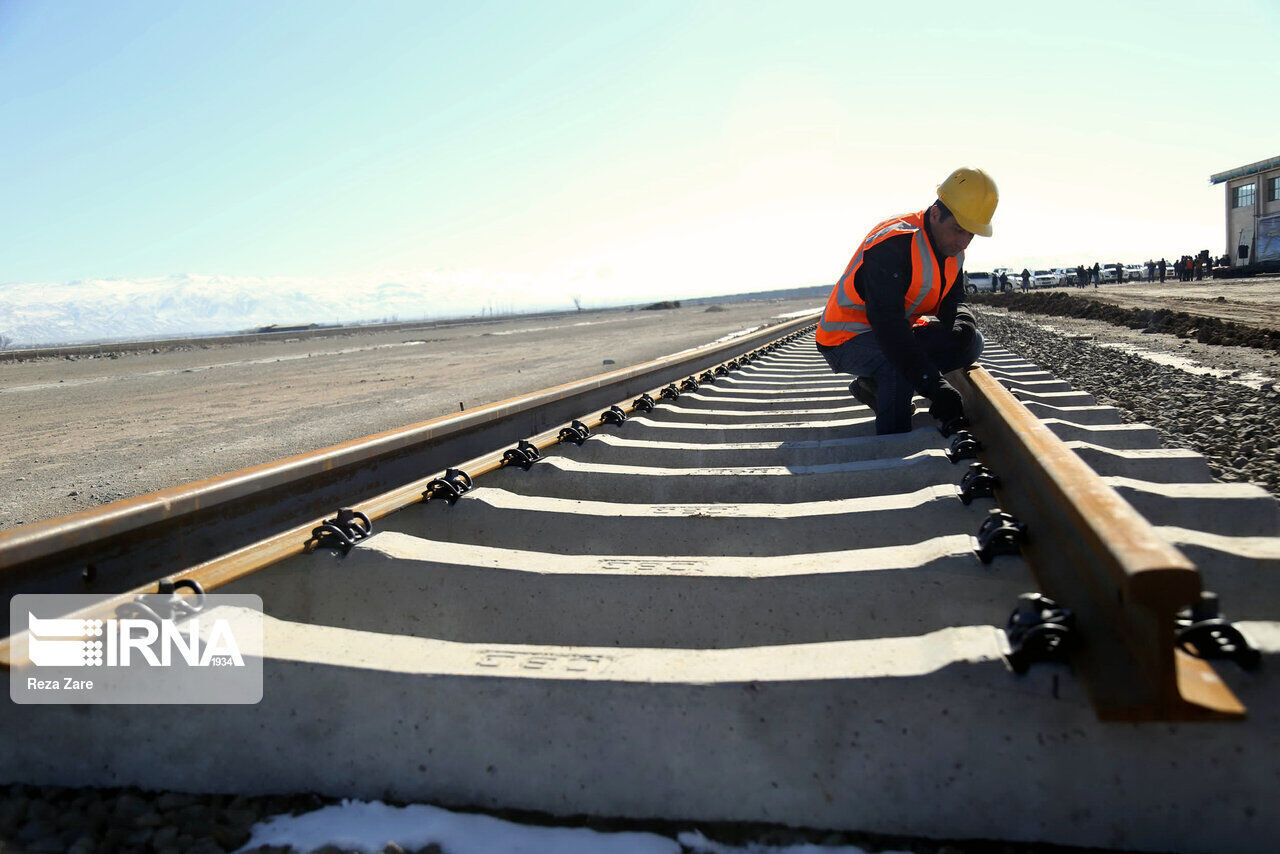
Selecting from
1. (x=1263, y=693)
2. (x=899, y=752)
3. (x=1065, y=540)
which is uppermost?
(x=1065, y=540)

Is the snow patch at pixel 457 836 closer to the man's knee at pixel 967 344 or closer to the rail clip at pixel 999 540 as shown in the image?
the rail clip at pixel 999 540

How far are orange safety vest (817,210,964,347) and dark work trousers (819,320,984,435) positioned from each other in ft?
0.32

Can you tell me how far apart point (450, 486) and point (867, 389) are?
2.62 meters

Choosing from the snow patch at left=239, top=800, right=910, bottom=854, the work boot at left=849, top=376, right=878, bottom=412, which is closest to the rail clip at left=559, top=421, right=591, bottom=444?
the work boot at left=849, top=376, right=878, bottom=412

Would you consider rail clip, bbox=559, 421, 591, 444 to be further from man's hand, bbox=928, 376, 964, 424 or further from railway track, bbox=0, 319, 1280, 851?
man's hand, bbox=928, 376, 964, 424

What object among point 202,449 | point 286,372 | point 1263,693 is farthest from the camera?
point 286,372

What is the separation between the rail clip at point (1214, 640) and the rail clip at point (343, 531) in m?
2.13

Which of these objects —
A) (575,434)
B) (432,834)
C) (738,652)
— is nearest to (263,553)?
(432,834)

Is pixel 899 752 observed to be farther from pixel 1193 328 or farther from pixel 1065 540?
pixel 1193 328

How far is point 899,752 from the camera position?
1587 mm

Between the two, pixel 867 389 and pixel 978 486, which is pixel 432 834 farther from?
pixel 867 389

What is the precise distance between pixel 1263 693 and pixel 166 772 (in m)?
2.29

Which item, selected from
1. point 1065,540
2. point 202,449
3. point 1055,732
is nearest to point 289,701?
point 1055,732

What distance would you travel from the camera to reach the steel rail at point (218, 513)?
81.1 inches
